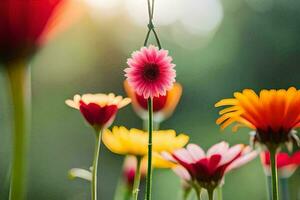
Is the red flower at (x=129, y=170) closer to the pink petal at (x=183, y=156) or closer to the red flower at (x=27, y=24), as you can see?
the pink petal at (x=183, y=156)

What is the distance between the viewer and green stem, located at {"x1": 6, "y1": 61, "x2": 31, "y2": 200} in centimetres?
12

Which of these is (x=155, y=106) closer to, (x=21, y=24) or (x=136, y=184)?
(x=136, y=184)

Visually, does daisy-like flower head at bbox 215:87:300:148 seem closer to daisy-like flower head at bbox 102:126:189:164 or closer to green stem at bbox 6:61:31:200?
daisy-like flower head at bbox 102:126:189:164

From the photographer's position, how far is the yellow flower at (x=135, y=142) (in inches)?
13.1

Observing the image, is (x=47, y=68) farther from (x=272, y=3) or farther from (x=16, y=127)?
(x=16, y=127)

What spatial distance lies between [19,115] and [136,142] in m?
0.22

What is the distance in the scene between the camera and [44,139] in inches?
101

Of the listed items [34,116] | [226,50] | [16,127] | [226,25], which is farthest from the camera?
[226,25]

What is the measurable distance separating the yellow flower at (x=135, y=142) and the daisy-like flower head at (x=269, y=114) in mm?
54

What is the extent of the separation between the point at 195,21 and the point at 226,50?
0.42 meters

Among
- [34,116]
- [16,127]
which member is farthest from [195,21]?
[16,127]

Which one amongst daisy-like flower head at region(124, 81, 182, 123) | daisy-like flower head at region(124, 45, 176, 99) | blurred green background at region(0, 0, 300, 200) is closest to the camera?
daisy-like flower head at region(124, 45, 176, 99)

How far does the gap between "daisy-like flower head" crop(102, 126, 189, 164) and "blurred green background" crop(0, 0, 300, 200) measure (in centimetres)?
190

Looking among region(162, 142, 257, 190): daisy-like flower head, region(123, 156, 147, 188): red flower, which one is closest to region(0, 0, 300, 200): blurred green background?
region(123, 156, 147, 188): red flower
